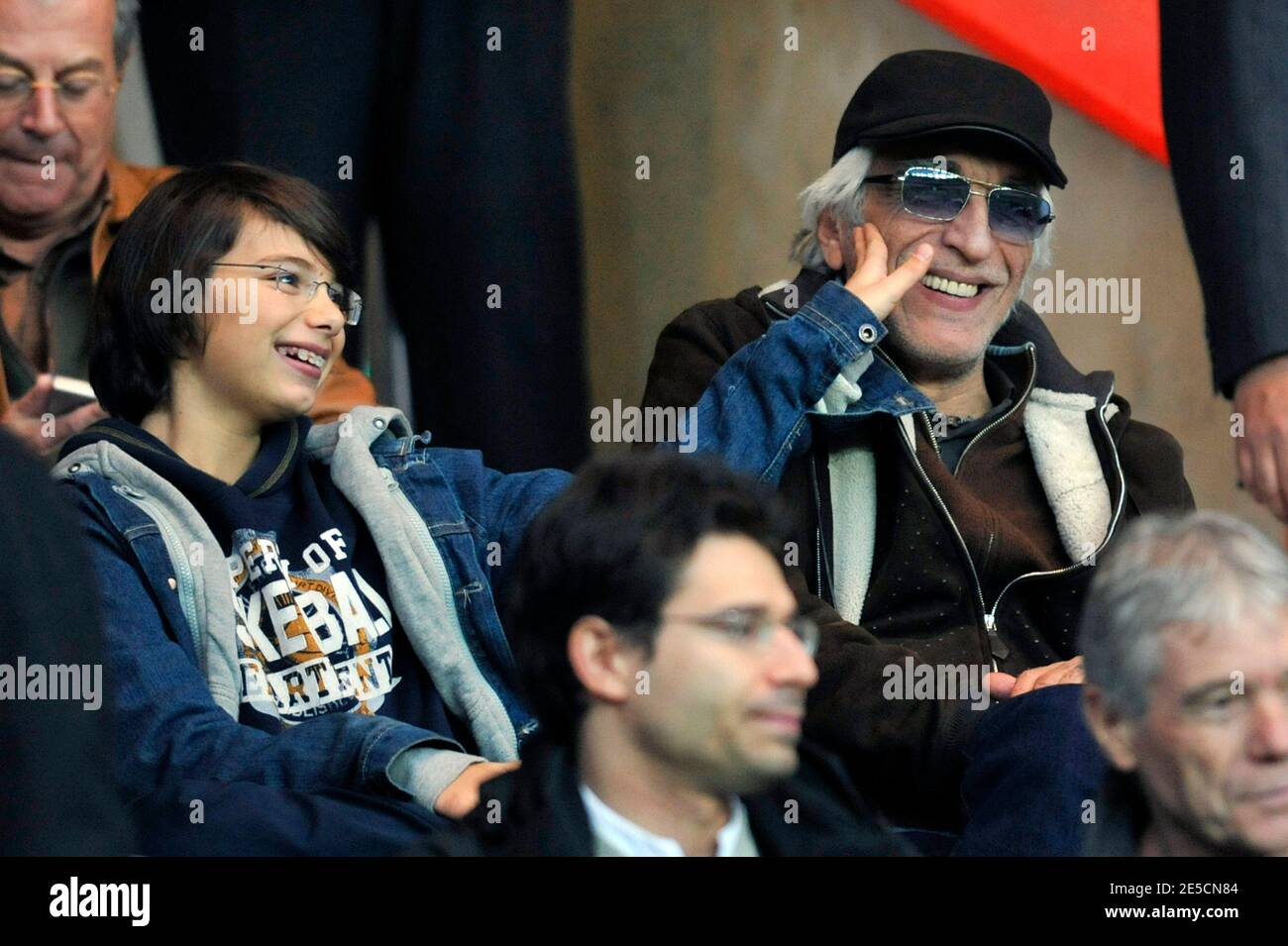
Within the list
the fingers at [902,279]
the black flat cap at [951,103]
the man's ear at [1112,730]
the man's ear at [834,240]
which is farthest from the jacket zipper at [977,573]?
the man's ear at [1112,730]

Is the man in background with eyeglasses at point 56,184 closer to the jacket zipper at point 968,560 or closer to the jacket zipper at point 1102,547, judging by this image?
the jacket zipper at point 968,560

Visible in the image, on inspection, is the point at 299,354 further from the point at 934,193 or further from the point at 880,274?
the point at 934,193

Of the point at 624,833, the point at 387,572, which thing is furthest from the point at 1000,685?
the point at 387,572

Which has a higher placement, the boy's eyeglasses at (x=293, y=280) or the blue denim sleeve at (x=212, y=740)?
the boy's eyeglasses at (x=293, y=280)

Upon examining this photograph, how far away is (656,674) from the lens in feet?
6.81

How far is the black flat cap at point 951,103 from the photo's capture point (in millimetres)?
3043

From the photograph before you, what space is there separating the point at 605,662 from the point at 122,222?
156cm

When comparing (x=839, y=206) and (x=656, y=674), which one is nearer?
(x=656, y=674)

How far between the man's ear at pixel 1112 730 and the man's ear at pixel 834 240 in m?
1.24

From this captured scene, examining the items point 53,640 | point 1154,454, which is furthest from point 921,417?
point 53,640

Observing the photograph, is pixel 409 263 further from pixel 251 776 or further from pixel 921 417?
pixel 251 776

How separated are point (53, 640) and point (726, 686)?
694mm

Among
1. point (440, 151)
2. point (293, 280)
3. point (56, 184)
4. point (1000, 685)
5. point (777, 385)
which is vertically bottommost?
point (1000, 685)

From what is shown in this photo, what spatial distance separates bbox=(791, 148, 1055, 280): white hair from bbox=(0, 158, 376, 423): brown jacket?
79cm
